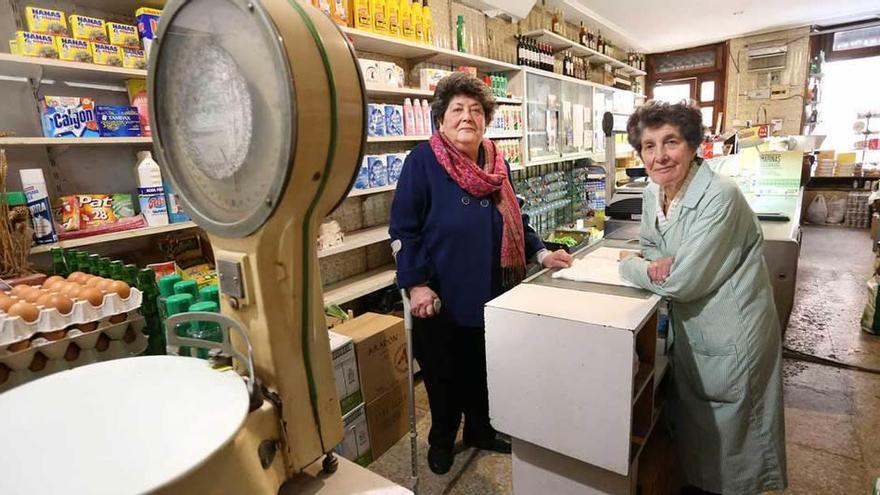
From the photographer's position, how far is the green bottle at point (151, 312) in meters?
1.34

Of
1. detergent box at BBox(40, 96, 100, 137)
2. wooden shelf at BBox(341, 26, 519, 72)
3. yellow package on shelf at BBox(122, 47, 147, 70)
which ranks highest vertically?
wooden shelf at BBox(341, 26, 519, 72)

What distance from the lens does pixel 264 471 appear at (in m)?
0.58

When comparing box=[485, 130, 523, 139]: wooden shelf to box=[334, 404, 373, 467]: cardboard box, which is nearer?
box=[334, 404, 373, 467]: cardboard box

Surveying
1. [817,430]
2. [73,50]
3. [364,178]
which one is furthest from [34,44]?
[817,430]

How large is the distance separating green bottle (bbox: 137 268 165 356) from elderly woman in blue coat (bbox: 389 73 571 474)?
79 centimetres

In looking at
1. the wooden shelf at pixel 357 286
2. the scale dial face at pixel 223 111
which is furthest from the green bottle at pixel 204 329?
the wooden shelf at pixel 357 286

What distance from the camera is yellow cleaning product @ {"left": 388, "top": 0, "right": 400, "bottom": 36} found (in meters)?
2.50

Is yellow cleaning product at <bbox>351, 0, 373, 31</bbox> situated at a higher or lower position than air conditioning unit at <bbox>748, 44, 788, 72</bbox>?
lower

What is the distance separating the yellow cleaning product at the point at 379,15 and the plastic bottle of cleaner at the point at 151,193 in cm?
131

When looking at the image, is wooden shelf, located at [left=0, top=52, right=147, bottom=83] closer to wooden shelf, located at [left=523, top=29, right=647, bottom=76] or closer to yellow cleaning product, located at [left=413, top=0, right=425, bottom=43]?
yellow cleaning product, located at [left=413, top=0, right=425, bottom=43]

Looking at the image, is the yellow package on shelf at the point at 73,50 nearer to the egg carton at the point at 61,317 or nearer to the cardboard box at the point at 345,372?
the egg carton at the point at 61,317

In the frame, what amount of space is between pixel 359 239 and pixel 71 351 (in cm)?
161

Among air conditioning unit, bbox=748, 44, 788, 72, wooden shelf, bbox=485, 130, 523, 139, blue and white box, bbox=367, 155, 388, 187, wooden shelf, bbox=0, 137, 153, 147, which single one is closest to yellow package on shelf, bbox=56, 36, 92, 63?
wooden shelf, bbox=0, 137, 153, 147

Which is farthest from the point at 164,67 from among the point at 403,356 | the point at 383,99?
the point at 383,99
